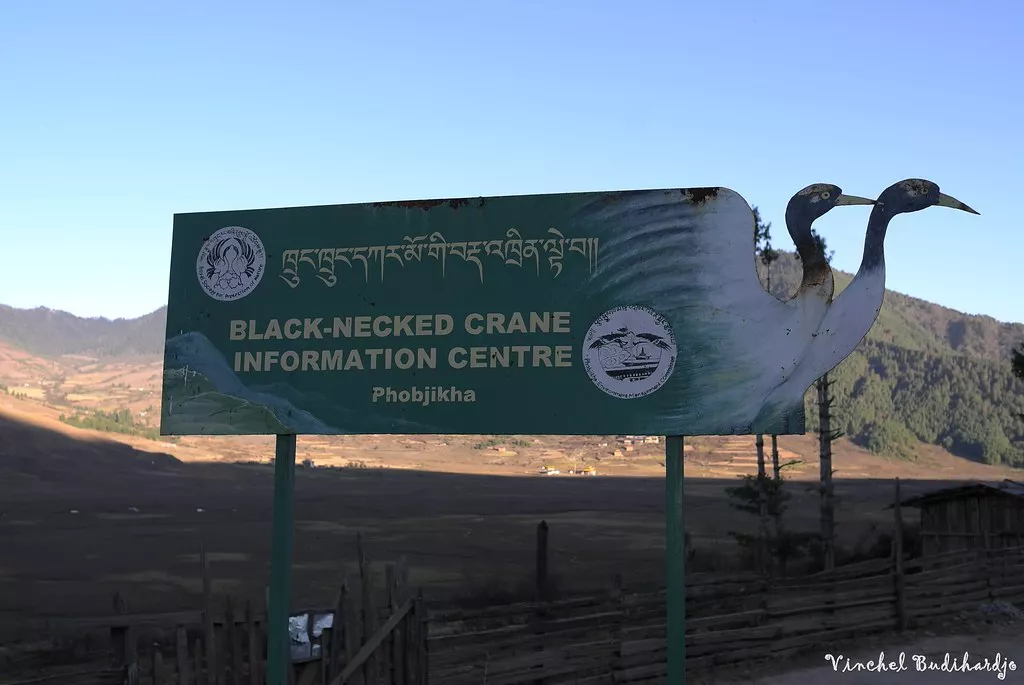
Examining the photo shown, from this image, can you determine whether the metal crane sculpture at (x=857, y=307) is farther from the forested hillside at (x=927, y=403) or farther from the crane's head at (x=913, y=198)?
the forested hillside at (x=927, y=403)

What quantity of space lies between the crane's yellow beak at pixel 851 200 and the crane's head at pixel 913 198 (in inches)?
5.6

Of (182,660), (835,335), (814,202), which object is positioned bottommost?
(182,660)

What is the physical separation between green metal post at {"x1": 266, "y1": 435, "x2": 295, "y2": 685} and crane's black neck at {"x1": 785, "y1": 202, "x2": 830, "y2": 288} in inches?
169

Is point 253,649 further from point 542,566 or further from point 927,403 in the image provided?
point 927,403

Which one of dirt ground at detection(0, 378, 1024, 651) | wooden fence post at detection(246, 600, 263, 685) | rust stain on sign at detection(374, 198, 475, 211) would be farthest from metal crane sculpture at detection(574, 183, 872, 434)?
dirt ground at detection(0, 378, 1024, 651)

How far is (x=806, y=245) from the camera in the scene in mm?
7477

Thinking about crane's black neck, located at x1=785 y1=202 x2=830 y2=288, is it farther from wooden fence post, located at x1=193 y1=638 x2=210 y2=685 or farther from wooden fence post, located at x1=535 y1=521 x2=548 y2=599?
wooden fence post, located at x1=535 y1=521 x2=548 y2=599

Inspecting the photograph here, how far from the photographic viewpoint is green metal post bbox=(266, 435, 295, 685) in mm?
7773

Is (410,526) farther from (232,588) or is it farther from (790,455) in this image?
(790,455)

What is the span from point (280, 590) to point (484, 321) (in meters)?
2.70

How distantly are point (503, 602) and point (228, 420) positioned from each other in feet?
41.3

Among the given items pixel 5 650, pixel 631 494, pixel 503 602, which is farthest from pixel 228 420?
pixel 631 494

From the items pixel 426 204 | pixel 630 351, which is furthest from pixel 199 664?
pixel 630 351

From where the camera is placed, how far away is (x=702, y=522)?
43.5 metres
